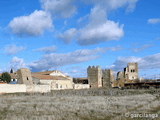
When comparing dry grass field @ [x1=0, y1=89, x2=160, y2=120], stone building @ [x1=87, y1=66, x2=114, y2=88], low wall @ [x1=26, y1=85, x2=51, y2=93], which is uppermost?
stone building @ [x1=87, y1=66, x2=114, y2=88]

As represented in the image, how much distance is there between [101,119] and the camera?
11.8 meters

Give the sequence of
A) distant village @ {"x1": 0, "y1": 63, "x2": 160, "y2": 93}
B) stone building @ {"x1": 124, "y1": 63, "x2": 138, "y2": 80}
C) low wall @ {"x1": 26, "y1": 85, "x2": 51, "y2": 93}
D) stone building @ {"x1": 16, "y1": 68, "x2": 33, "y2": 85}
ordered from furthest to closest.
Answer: stone building @ {"x1": 124, "y1": 63, "x2": 138, "y2": 80}, stone building @ {"x1": 16, "y1": 68, "x2": 33, "y2": 85}, low wall @ {"x1": 26, "y1": 85, "x2": 51, "y2": 93}, distant village @ {"x1": 0, "y1": 63, "x2": 160, "y2": 93}

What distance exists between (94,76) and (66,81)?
9.26 meters

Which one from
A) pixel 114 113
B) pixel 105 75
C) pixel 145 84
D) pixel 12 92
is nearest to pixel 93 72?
pixel 105 75

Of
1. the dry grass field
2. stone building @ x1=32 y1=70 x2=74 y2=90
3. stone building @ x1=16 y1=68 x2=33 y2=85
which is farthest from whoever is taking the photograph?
stone building @ x1=32 y1=70 x2=74 y2=90

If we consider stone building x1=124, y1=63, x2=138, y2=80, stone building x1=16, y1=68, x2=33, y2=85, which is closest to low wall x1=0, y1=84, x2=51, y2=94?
stone building x1=16, y1=68, x2=33, y2=85

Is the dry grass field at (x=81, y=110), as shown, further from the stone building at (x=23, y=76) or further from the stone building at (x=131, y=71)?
the stone building at (x=131, y=71)

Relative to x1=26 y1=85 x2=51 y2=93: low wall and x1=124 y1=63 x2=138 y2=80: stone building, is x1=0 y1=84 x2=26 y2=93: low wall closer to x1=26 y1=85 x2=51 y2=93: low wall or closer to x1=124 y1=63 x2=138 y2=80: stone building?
x1=26 y1=85 x2=51 y2=93: low wall

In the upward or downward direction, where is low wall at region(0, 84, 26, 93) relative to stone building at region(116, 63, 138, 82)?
downward

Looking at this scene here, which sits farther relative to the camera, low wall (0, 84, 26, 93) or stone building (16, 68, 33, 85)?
stone building (16, 68, 33, 85)

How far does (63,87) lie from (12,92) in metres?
18.5

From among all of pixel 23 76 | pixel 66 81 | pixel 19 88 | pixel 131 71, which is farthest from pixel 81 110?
pixel 131 71

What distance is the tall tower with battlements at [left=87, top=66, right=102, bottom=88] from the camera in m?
55.8

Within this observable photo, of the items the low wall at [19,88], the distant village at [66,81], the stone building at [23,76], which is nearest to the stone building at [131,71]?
the distant village at [66,81]
